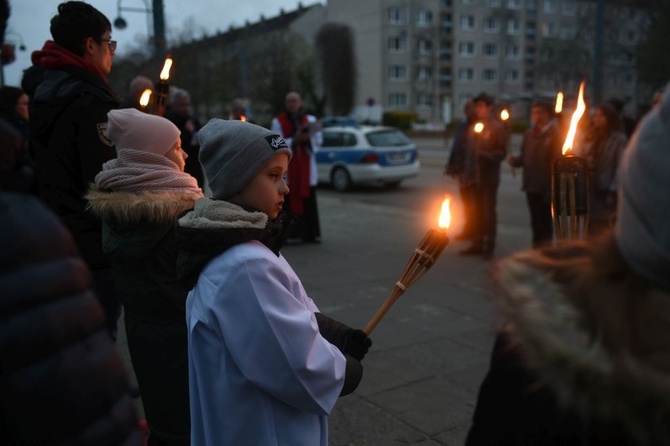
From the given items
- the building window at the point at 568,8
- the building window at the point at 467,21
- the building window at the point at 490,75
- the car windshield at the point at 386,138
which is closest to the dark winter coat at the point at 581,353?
the car windshield at the point at 386,138

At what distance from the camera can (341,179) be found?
16.6 metres

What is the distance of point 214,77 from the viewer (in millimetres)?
44938

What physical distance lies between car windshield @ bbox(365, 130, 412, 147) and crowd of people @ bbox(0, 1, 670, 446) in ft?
41.5

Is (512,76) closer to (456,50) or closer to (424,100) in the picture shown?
(456,50)

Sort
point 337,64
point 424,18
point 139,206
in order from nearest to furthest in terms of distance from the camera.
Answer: point 139,206, point 337,64, point 424,18

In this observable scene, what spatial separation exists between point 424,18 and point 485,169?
68.5m

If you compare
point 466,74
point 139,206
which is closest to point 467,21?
point 466,74

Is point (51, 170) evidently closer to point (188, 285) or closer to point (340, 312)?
point (188, 285)

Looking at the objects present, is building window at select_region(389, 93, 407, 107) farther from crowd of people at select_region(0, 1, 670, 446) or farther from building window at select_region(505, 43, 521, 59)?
crowd of people at select_region(0, 1, 670, 446)

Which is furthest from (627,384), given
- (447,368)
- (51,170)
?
(447,368)

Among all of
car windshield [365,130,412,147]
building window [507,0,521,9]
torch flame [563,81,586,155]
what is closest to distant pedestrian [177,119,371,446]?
torch flame [563,81,586,155]

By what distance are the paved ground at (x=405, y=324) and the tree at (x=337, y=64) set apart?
59916mm

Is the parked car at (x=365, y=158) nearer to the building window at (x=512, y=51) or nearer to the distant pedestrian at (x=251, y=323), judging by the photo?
the distant pedestrian at (x=251, y=323)

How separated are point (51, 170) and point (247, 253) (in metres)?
2.08
